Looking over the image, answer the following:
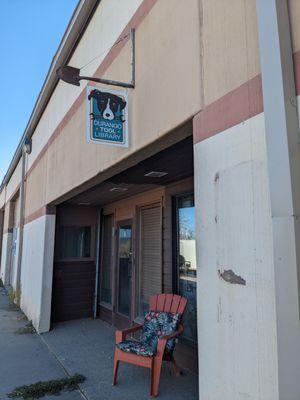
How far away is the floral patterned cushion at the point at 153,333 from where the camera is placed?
4082 millimetres

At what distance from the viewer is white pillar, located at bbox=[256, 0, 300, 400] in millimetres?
1641

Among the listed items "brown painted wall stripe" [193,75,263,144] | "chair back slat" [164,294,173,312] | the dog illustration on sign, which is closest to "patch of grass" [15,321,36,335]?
"chair back slat" [164,294,173,312]

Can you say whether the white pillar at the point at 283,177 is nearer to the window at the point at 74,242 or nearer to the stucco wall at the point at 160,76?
the stucco wall at the point at 160,76

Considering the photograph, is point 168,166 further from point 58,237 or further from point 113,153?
point 58,237

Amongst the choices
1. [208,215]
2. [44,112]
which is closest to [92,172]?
[208,215]

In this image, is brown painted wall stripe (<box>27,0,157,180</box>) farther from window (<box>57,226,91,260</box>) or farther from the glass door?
window (<box>57,226,91,260</box>)

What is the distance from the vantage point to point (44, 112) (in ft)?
29.9

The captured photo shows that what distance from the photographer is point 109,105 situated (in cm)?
355

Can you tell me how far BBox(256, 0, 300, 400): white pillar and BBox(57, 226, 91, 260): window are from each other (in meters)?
6.88

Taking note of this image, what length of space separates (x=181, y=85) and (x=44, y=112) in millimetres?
7081

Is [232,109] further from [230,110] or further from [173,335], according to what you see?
[173,335]

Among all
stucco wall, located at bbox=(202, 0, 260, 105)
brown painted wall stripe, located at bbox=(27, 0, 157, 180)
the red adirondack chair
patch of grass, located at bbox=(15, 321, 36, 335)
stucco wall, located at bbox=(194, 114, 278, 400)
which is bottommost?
patch of grass, located at bbox=(15, 321, 36, 335)

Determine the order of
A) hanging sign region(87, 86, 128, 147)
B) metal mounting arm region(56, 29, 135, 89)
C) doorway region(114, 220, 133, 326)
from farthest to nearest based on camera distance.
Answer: doorway region(114, 220, 133, 326)
metal mounting arm region(56, 29, 135, 89)
hanging sign region(87, 86, 128, 147)

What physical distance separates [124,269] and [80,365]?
221 centimetres
